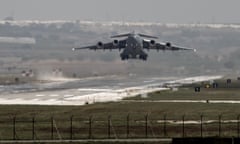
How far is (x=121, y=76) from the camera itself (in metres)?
174

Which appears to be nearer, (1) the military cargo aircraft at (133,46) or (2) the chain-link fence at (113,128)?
(2) the chain-link fence at (113,128)

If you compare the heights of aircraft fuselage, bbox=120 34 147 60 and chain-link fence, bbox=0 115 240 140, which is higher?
chain-link fence, bbox=0 115 240 140

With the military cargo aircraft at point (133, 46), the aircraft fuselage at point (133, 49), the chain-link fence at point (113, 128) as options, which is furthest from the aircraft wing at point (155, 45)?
the chain-link fence at point (113, 128)

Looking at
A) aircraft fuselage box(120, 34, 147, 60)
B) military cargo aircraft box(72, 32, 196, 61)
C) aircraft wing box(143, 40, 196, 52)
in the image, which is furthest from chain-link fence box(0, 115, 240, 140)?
aircraft wing box(143, 40, 196, 52)

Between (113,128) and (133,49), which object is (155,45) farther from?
(113,128)

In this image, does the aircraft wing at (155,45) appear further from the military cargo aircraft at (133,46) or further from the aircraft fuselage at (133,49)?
the aircraft fuselage at (133,49)

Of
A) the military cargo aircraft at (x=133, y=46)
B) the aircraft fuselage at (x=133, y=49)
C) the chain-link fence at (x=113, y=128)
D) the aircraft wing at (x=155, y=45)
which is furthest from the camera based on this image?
the aircraft wing at (x=155, y=45)

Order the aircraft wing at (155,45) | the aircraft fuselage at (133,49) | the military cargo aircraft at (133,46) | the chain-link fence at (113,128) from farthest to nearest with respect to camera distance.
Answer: the aircraft wing at (155,45)
the military cargo aircraft at (133,46)
the aircraft fuselage at (133,49)
the chain-link fence at (113,128)

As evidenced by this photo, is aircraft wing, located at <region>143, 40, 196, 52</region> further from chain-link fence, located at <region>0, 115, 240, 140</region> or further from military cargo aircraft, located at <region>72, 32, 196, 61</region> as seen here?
chain-link fence, located at <region>0, 115, 240, 140</region>

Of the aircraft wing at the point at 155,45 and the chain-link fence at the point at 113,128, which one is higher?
the chain-link fence at the point at 113,128

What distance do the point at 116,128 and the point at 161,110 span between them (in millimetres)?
17096

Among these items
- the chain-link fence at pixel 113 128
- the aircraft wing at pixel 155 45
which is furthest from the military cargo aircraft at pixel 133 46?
the chain-link fence at pixel 113 128

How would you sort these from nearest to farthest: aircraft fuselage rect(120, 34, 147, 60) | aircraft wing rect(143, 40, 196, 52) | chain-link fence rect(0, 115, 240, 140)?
chain-link fence rect(0, 115, 240, 140) → aircraft fuselage rect(120, 34, 147, 60) → aircraft wing rect(143, 40, 196, 52)

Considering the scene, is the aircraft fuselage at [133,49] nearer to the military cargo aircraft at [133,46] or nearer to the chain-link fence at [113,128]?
the military cargo aircraft at [133,46]
